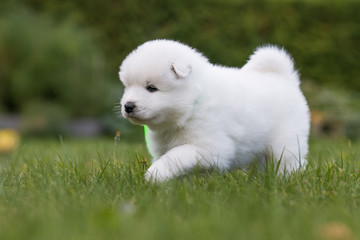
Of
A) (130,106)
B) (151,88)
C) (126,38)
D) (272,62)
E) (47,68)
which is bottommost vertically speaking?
(130,106)

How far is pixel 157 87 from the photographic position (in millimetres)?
2850

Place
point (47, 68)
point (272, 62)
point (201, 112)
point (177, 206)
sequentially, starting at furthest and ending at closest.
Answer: point (47, 68), point (272, 62), point (201, 112), point (177, 206)

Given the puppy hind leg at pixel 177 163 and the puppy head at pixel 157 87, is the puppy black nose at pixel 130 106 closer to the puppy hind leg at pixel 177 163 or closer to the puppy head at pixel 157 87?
the puppy head at pixel 157 87

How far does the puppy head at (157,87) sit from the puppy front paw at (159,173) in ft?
0.90

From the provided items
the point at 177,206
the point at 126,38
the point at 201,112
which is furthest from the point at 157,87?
the point at 126,38

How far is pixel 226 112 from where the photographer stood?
302 centimetres

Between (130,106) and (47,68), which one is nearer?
(130,106)

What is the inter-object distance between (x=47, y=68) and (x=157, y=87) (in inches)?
262

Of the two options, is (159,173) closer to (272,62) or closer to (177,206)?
(177,206)

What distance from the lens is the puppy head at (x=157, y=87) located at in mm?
2793

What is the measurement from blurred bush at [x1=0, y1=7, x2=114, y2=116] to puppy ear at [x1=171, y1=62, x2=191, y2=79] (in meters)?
6.46

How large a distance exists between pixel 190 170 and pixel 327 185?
2.39 feet

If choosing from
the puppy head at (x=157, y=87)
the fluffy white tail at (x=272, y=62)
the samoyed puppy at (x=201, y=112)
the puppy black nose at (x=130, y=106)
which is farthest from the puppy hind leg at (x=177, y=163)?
the fluffy white tail at (x=272, y=62)

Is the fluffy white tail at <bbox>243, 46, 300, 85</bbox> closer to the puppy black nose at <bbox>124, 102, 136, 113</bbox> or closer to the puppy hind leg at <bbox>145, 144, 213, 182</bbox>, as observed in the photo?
the puppy hind leg at <bbox>145, 144, 213, 182</bbox>
